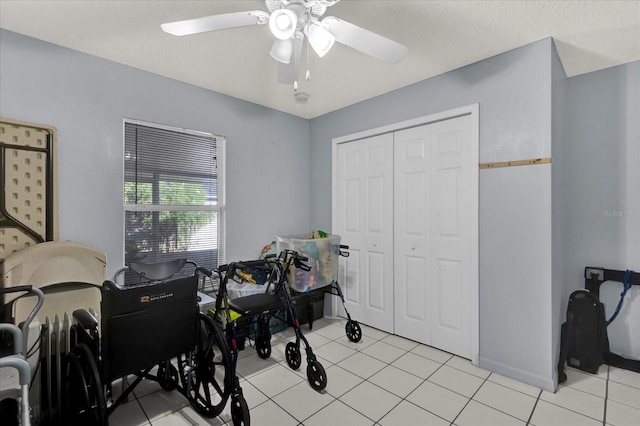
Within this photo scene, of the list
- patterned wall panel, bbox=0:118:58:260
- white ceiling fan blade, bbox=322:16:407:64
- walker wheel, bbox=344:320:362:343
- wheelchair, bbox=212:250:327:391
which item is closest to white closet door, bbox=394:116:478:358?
walker wheel, bbox=344:320:362:343

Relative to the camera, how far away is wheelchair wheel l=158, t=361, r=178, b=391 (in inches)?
82.0

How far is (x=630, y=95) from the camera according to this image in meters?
2.57

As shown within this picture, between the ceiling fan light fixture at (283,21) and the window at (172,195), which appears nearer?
the ceiling fan light fixture at (283,21)

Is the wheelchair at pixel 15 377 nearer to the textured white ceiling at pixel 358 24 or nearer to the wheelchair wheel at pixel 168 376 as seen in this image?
the wheelchair wheel at pixel 168 376

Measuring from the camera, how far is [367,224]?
3.52 m

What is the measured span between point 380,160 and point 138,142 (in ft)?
7.94

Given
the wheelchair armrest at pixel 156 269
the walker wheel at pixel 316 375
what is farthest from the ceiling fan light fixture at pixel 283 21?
the walker wheel at pixel 316 375

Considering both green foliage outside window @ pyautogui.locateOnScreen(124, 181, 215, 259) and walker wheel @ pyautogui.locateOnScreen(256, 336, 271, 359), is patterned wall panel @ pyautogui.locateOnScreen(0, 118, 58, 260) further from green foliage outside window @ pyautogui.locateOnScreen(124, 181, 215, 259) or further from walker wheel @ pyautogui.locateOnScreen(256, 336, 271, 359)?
walker wheel @ pyautogui.locateOnScreen(256, 336, 271, 359)

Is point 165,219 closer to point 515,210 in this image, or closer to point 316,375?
point 316,375

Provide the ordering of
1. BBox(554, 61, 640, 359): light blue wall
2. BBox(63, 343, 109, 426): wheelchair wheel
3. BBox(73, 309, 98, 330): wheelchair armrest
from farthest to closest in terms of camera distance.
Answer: BBox(554, 61, 640, 359): light blue wall
BBox(73, 309, 98, 330): wheelchair armrest
BBox(63, 343, 109, 426): wheelchair wheel

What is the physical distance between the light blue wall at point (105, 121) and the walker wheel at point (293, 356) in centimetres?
125

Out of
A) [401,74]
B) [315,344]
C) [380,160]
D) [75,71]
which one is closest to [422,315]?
[315,344]

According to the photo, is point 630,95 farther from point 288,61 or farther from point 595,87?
point 288,61

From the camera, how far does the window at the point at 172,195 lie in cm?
272
